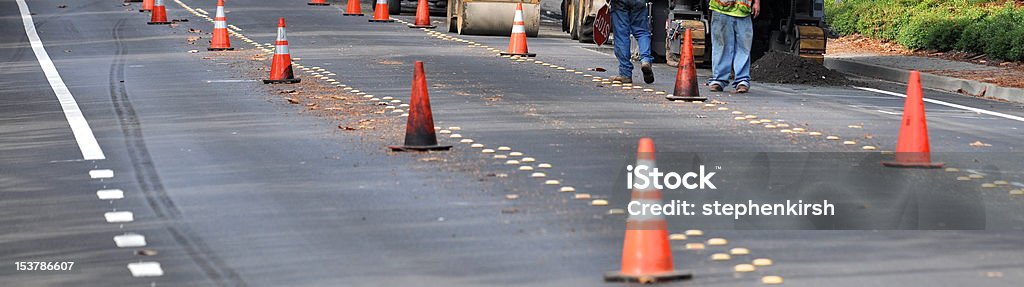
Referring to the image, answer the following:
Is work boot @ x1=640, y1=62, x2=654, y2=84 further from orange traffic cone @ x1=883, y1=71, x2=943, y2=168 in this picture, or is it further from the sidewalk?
orange traffic cone @ x1=883, y1=71, x2=943, y2=168

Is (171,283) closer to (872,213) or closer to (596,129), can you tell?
(872,213)

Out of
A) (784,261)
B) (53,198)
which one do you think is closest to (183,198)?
(53,198)

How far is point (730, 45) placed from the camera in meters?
16.6

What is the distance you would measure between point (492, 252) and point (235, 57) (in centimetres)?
1401

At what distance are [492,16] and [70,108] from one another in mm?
12292

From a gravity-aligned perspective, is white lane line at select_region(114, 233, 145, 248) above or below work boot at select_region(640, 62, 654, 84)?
below

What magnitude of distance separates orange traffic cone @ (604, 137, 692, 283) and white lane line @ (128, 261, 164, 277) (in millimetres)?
2109

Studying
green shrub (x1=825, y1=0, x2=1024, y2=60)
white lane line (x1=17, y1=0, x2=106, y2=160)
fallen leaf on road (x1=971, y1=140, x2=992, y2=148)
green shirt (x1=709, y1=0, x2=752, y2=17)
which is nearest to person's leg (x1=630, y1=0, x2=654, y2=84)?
green shirt (x1=709, y1=0, x2=752, y2=17)

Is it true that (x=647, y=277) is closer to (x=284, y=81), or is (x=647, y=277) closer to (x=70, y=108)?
(x=70, y=108)

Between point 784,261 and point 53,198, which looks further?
point 53,198

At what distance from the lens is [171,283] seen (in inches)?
292

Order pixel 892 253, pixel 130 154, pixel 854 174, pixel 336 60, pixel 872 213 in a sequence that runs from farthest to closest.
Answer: pixel 336 60
pixel 130 154
pixel 854 174
pixel 872 213
pixel 892 253

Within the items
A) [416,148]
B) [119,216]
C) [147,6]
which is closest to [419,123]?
[416,148]

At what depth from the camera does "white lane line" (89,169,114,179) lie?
1054 cm
